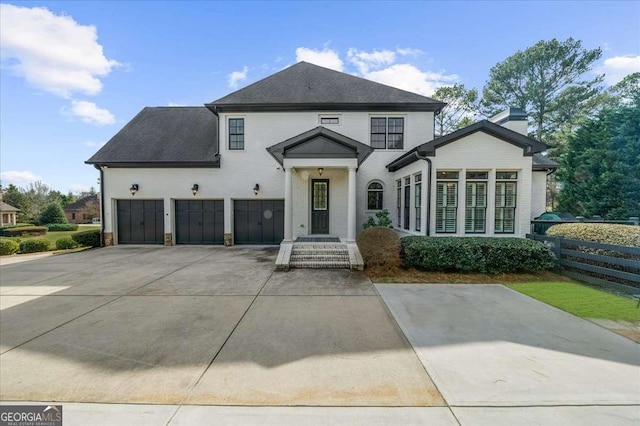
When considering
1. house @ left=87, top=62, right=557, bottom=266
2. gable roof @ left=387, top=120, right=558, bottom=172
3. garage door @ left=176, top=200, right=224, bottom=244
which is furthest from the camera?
garage door @ left=176, top=200, right=224, bottom=244

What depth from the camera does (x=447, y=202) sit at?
10.1 m

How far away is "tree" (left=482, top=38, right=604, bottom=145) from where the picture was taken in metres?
25.0

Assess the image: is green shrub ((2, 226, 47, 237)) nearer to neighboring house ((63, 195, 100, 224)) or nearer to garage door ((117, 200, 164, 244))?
garage door ((117, 200, 164, 244))

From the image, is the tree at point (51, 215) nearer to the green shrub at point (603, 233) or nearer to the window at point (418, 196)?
the window at point (418, 196)

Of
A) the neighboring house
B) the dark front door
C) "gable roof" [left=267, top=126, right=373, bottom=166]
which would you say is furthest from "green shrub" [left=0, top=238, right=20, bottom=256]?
the neighboring house

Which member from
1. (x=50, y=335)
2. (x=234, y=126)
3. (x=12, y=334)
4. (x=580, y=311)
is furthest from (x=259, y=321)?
(x=234, y=126)

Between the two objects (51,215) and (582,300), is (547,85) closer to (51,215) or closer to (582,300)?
Answer: (582,300)

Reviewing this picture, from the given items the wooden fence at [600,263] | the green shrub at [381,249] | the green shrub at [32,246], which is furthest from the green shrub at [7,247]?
the wooden fence at [600,263]

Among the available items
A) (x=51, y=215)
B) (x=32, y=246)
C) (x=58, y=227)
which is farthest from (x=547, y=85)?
(x=51, y=215)

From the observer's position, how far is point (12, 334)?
4.70 metres

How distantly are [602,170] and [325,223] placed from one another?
60.9 ft

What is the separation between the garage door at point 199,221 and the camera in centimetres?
1474

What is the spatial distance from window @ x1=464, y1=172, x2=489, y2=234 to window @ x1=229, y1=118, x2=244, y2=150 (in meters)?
10.6

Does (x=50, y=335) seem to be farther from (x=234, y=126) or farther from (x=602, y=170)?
(x=602, y=170)
